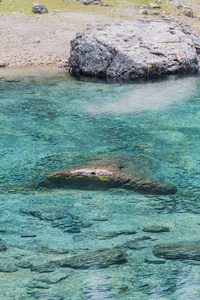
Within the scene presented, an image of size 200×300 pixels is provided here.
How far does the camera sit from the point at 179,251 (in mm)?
5148

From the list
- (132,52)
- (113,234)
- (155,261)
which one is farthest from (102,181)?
(132,52)

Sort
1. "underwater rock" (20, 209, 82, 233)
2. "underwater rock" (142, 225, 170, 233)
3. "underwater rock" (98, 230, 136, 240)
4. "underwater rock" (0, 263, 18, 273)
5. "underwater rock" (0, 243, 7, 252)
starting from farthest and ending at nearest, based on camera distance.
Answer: "underwater rock" (20, 209, 82, 233) → "underwater rock" (142, 225, 170, 233) → "underwater rock" (98, 230, 136, 240) → "underwater rock" (0, 243, 7, 252) → "underwater rock" (0, 263, 18, 273)

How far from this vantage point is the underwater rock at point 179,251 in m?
5.06

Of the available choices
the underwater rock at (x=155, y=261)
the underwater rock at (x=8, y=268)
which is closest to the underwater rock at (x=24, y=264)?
the underwater rock at (x=8, y=268)

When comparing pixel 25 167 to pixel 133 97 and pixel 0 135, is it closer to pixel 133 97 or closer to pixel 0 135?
pixel 0 135

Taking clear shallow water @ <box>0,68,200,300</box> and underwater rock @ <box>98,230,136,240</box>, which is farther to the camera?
underwater rock @ <box>98,230,136,240</box>

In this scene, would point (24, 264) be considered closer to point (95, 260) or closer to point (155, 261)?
point (95, 260)

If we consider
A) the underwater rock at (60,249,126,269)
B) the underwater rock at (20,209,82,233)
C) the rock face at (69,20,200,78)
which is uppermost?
the rock face at (69,20,200,78)

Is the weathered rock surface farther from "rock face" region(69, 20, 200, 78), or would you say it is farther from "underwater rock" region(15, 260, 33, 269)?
"rock face" region(69, 20, 200, 78)

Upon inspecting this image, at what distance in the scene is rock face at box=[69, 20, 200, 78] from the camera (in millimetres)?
17203

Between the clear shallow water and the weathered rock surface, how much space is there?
0.30 ft

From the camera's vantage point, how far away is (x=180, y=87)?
15.3 meters

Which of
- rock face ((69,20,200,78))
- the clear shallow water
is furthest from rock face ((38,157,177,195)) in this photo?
rock face ((69,20,200,78))

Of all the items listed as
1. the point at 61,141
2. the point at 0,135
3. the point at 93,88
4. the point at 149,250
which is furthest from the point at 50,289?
the point at 93,88
